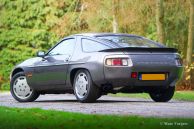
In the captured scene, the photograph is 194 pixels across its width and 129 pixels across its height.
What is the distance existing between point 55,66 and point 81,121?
16.7ft

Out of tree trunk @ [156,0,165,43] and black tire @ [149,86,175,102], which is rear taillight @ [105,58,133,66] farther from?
tree trunk @ [156,0,165,43]

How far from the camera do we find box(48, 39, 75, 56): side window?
13938mm

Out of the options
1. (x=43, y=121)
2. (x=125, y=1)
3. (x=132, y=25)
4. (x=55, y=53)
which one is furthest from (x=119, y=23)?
(x=43, y=121)

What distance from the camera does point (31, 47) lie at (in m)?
41.9

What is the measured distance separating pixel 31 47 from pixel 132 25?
1162 cm

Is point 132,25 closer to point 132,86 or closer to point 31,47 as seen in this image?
point 31,47

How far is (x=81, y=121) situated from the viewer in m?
9.01

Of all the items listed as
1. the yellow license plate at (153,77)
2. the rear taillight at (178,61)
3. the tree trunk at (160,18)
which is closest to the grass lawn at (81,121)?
the yellow license plate at (153,77)

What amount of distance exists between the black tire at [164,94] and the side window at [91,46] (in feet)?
5.49

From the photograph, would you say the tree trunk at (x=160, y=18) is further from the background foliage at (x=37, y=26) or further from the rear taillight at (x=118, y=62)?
the rear taillight at (x=118, y=62)

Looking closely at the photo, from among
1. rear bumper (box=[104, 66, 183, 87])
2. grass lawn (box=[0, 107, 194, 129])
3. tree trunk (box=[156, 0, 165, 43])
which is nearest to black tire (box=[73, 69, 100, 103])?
rear bumper (box=[104, 66, 183, 87])

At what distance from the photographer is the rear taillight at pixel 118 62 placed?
1266cm

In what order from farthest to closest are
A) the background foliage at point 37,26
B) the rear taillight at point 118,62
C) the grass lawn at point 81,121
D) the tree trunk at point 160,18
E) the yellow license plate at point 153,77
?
the background foliage at point 37,26 → the tree trunk at point 160,18 → the yellow license plate at point 153,77 → the rear taillight at point 118,62 → the grass lawn at point 81,121

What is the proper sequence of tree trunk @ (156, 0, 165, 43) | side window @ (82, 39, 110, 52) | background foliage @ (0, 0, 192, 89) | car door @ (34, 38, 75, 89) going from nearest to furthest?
side window @ (82, 39, 110, 52) → car door @ (34, 38, 75, 89) → tree trunk @ (156, 0, 165, 43) → background foliage @ (0, 0, 192, 89)
